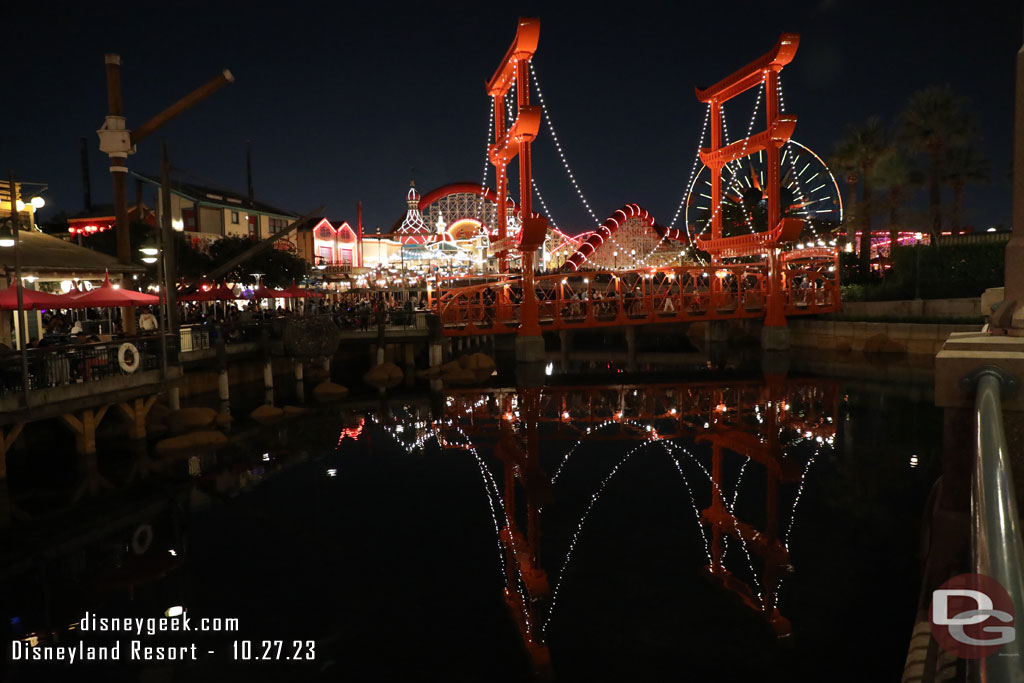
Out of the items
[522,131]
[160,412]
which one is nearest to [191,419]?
[160,412]

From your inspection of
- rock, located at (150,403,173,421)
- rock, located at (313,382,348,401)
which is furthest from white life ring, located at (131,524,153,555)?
rock, located at (313,382,348,401)

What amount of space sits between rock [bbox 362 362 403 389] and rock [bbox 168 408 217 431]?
359 inches

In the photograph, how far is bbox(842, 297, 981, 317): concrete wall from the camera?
31469 millimetres

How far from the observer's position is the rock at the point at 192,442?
657 inches

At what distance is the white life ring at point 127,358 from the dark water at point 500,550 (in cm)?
203

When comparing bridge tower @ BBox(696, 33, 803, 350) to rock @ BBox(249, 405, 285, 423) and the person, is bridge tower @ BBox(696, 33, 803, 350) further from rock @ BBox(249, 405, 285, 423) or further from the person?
the person

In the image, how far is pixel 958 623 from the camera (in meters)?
2.21

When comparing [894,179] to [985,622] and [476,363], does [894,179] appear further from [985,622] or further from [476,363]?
[985,622]

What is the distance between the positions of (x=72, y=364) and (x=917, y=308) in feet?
110

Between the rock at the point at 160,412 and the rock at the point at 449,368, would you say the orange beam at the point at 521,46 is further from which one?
the rock at the point at 160,412

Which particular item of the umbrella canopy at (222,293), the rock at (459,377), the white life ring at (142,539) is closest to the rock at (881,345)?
the rock at (459,377)

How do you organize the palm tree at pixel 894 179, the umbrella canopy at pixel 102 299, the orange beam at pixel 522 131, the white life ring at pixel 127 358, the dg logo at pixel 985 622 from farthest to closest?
the palm tree at pixel 894 179, the orange beam at pixel 522 131, the umbrella canopy at pixel 102 299, the white life ring at pixel 127 358, the dg logo at pixel 985 622

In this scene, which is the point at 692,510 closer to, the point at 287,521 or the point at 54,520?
the point at 287,521

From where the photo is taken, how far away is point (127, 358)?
15.8 meters
